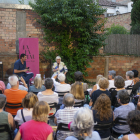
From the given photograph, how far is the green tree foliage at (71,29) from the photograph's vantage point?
6.94 m

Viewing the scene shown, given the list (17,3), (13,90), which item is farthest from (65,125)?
(17,3)

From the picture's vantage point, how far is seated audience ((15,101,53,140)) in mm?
2088

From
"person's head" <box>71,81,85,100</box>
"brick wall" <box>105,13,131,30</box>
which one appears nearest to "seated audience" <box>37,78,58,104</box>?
"person's head" <box>71,81,85,100</box>

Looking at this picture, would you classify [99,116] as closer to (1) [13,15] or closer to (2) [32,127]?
(2) [32,127]

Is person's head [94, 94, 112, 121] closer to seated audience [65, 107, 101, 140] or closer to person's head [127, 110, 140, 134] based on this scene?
person's head [127, 110, 140, 134]

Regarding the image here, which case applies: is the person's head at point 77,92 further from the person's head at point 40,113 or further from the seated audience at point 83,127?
the seated audience at point 83,127

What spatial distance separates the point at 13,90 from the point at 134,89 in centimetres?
285

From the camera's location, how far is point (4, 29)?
7.30 metres

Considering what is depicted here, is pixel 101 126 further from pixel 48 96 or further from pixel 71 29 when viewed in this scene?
pixel 71 29

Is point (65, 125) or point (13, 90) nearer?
point (65, 125)

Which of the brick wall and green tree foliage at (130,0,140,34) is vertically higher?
the brick wall

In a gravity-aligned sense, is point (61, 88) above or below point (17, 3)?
below

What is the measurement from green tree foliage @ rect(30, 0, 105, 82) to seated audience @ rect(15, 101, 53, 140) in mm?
5176

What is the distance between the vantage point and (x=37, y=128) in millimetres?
2107
